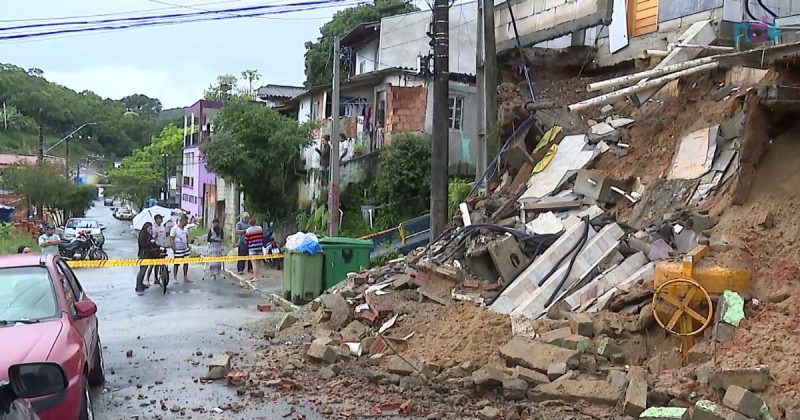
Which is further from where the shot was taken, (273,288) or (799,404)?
(273,288)

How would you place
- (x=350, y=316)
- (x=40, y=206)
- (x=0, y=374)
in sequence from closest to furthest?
(x=0, y=374) < (x=350, y=316) < (x=40, y=206)

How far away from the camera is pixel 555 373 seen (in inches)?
290

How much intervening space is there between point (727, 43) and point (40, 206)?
45977 millimetres

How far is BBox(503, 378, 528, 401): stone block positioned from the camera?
7.29 m

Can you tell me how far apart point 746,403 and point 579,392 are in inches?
57.1

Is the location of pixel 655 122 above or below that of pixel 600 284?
above

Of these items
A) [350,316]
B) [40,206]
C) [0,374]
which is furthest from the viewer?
[40,206]

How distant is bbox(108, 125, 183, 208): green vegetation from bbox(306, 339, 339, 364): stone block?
71.1 metres

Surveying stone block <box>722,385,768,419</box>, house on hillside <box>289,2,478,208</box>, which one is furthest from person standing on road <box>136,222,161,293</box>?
stone block <box>722,385,768,419</box>

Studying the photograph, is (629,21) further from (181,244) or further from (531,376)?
(181,244)

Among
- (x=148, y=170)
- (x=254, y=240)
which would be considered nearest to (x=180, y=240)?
(x=254, y=240)

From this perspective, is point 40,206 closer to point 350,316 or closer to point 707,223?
point 350,316

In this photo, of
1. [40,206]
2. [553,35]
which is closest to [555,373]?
[553,35]

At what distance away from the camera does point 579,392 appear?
699 centimetres
